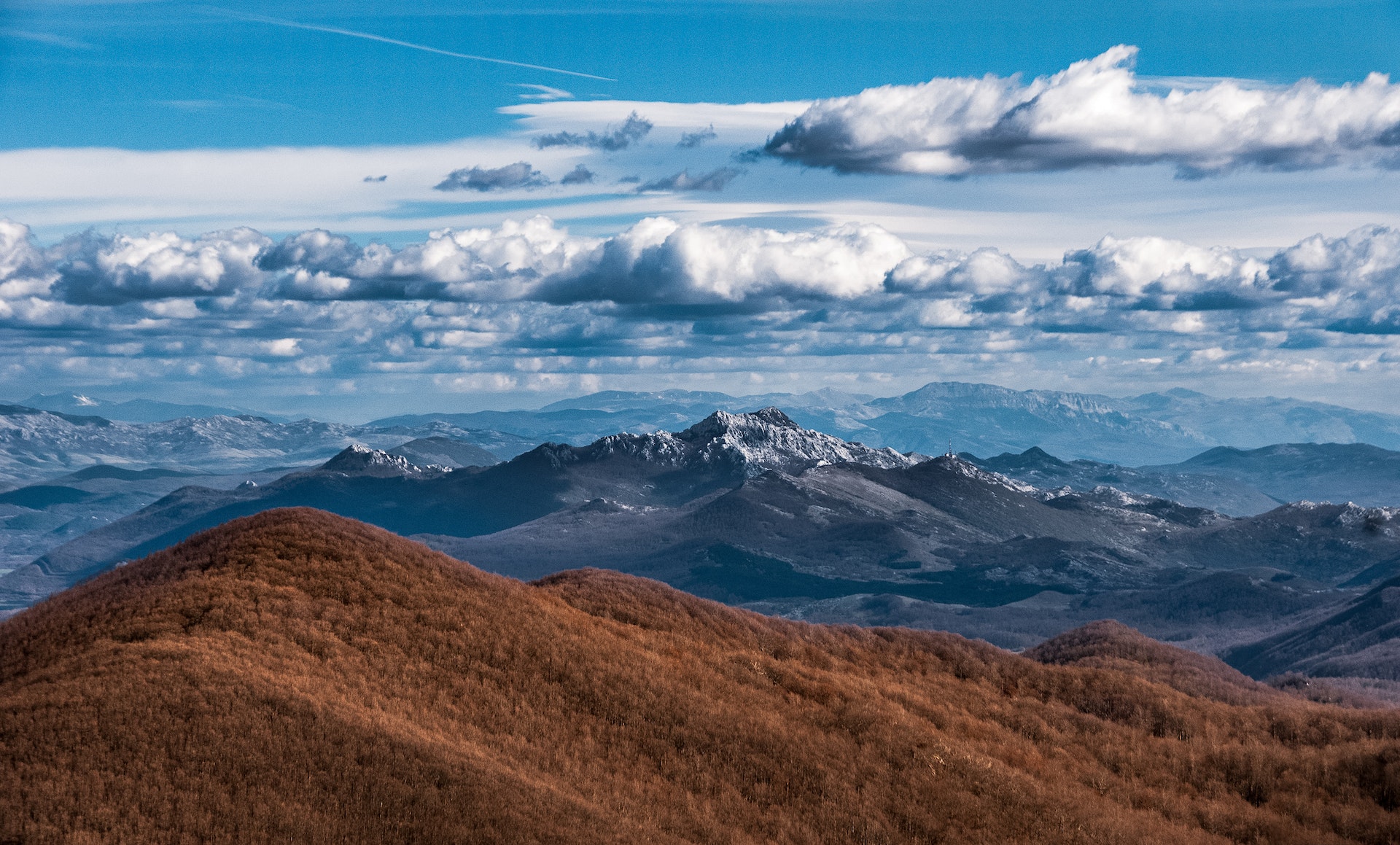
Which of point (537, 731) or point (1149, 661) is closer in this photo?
point (537, 731)

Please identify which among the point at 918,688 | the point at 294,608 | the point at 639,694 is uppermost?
the point at 294,608

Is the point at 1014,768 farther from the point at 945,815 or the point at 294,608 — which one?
the point at 294,608

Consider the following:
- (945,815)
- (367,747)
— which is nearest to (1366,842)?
(945,815)

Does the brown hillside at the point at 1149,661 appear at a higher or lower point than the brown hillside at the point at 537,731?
lower

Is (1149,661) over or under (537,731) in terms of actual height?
under

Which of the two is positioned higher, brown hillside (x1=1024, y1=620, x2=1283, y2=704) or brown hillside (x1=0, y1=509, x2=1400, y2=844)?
brown hillside (x1=0, y1=509, x2=1400, y2=844)

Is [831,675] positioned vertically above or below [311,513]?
below

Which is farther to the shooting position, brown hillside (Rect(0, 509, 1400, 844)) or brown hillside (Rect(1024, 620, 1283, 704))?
brown hillside (Rect(1024, 620, 1283, 704))

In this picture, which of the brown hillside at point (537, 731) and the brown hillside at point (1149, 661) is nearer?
the brown hillside at point (537, 731)
